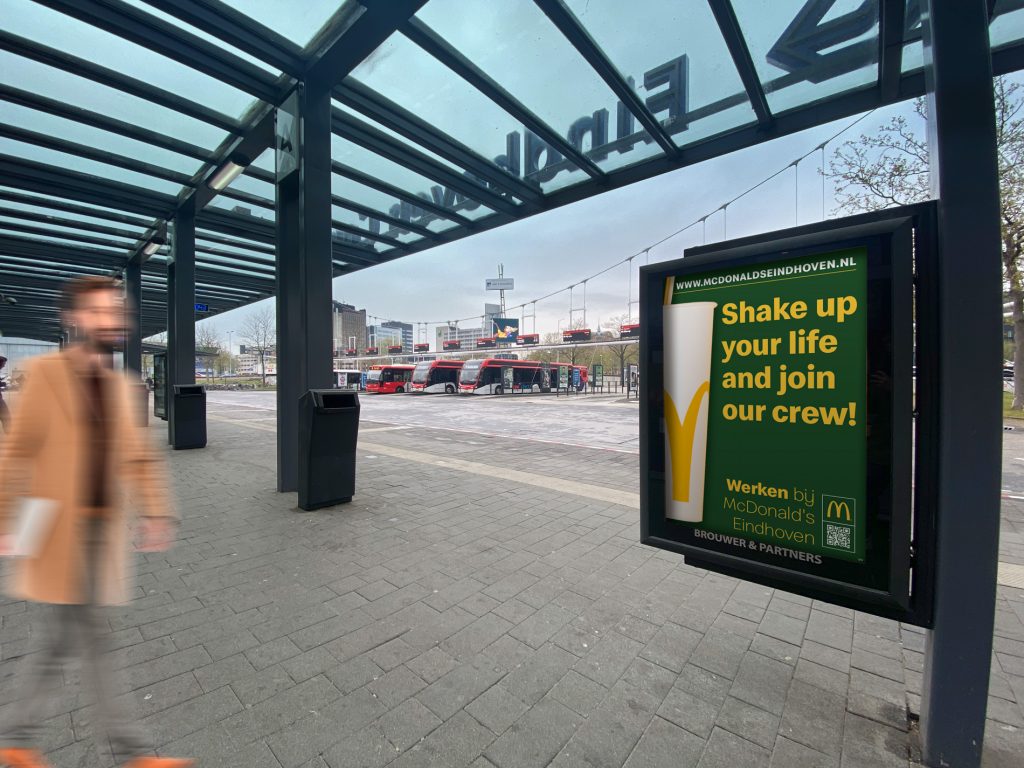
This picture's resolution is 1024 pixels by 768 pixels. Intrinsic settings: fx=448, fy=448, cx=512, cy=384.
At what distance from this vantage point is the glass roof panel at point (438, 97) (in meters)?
4.92

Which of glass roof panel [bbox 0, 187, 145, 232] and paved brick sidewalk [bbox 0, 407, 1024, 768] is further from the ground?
glass roof panel [bbox 0, 187, 145, 232]

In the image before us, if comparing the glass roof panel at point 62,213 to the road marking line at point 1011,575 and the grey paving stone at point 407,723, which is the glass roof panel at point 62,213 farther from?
the road marking line at point 1011,575

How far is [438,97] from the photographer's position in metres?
5.45

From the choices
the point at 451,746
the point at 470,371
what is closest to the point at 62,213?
the point at 451,746

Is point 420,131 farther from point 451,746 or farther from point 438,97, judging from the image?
point 451,746

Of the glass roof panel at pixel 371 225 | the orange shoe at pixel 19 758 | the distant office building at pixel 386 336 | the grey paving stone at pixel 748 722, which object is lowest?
the grey paving stone at pixel 748 722

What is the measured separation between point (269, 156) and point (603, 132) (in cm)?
514

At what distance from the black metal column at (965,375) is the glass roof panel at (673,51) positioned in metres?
3.29

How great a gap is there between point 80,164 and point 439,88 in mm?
6078

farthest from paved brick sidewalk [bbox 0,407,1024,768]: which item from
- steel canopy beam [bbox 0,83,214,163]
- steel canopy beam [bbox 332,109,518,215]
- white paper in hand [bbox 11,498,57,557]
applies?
steel canopy beam [bbox 0,83,214,163]

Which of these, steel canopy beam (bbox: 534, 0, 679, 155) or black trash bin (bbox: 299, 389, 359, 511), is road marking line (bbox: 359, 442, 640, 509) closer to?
black trash bin (bbox: 299, 389, 359, 511)

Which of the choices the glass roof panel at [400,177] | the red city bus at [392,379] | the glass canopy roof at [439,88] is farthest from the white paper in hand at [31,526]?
the red city bus at [392,379]

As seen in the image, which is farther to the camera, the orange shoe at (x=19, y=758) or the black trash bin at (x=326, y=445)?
the black trash bin at (x=326, y=445)

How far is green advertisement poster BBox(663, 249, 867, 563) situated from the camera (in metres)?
1.95
